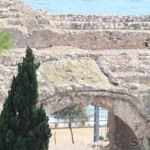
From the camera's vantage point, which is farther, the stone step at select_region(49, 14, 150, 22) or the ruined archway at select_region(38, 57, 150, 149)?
the stone step at select_region(49, 14, 150, 22)

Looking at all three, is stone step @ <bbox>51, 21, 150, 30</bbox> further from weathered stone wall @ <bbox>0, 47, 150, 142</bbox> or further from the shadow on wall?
the shadow on wall

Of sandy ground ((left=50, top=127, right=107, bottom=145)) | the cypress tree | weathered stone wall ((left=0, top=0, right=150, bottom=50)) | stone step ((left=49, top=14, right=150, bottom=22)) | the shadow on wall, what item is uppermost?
stone step ((left=49, top=14, right=150, bottom=22))

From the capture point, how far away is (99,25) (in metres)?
16.8

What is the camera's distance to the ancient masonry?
1491 centimetres

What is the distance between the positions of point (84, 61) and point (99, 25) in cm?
163

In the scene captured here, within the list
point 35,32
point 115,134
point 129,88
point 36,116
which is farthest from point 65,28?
point 36,116

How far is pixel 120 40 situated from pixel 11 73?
11.1ft

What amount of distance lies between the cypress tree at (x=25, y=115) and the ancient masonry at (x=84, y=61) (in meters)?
2.55

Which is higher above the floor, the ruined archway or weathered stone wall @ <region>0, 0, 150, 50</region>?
weathered stone wall @ <region>0, 0, 150, 50</region>

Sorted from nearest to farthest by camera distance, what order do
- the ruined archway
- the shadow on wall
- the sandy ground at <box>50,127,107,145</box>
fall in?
1. the ruined archway
2. the shadow on wall
3. the sandy ground at <box>50,127,107,145</box>

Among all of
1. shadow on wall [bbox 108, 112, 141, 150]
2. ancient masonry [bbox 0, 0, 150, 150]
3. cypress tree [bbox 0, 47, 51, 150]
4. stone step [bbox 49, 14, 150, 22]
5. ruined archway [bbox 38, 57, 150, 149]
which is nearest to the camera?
cypress tree [bbox 0, 47, 51, 150]

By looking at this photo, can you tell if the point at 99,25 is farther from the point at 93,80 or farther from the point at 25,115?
the point at 25,115

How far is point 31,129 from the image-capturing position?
12.0 m

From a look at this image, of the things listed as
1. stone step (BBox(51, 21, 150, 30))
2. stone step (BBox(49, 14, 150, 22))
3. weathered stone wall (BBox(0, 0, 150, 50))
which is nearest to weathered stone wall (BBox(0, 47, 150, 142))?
weathered stone wall (BBox(0, 0, 150, 50))
